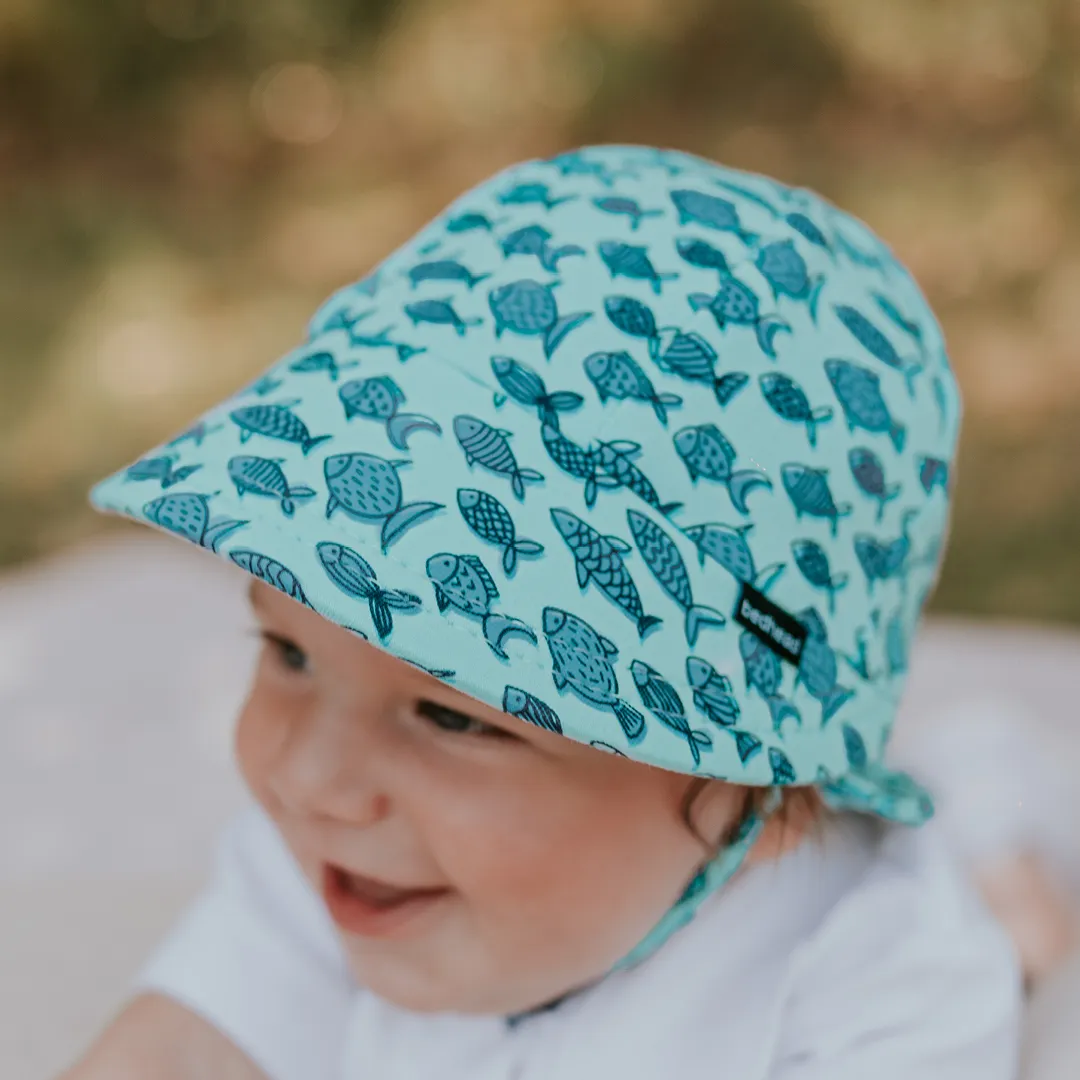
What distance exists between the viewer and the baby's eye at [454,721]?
89cm

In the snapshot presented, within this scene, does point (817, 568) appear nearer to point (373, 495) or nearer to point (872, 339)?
point (872, 339)

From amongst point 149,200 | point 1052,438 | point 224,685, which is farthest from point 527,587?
point 149,200

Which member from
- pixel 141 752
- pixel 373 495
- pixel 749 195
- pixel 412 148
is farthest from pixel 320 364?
pixel 412 148

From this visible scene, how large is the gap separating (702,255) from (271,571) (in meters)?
0.38

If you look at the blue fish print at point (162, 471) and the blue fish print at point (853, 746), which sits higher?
the blue fish print at point (162, 471)

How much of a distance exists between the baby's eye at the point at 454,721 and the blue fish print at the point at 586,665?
0.09m

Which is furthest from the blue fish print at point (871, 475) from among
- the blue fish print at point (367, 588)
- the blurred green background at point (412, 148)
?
the blurred green background at point (412, 148)

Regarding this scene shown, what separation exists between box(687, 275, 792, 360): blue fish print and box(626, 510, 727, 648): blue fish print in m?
0.16

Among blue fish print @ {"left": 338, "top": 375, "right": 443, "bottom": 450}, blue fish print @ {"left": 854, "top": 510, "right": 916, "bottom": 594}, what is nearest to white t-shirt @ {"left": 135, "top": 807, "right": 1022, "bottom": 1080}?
blue fish print @ {"left": 854, "top": 510, "right": 916, "bottom": 594}

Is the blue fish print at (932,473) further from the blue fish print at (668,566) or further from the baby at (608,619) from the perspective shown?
the blue fish print at (668,566)

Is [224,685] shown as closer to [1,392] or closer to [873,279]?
[873,279]

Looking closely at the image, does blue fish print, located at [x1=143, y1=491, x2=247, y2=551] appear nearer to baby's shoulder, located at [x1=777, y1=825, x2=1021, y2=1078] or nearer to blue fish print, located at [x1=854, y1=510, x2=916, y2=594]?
blue fish print, located at [x1=854, y1=510, x2=916, y2=594]

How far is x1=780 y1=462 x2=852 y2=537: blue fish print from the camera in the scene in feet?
3.01

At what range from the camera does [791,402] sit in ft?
3.05
